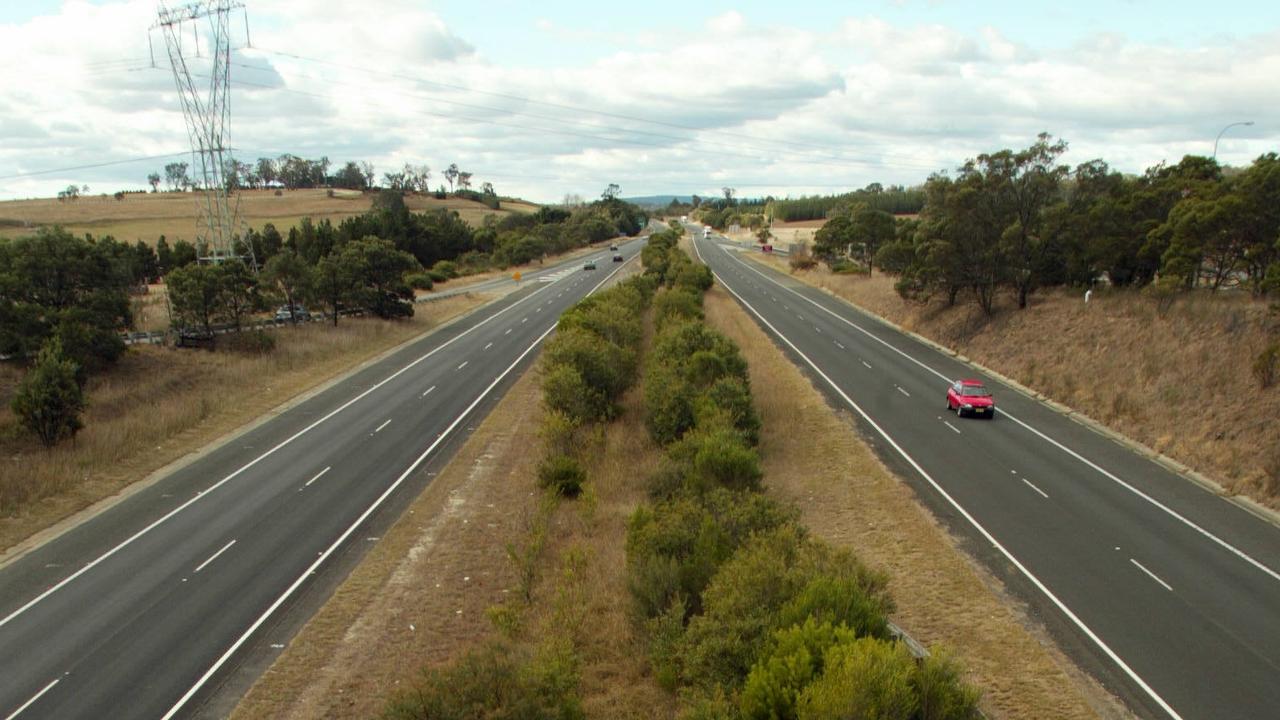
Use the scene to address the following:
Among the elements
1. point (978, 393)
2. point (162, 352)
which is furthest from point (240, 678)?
point (162, 352)

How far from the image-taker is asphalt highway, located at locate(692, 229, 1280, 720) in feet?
48.2

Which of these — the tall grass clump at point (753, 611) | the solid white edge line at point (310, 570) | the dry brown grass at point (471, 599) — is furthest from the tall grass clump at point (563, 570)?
the solid white edge line at point (310, 570)

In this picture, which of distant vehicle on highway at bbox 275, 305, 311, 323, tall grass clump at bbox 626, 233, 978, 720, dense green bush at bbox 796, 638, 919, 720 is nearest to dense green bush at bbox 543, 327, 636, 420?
tall grass clump at bbox 626, 233, 978, 720

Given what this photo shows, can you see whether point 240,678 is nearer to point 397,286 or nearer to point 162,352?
point 162,352

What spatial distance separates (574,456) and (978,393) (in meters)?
18.3

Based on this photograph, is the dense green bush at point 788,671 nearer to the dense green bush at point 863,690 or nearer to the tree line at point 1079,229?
the dense green bush at point 863,690

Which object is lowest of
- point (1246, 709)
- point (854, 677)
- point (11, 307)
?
point (1246, 709)

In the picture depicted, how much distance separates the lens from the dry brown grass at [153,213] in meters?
127

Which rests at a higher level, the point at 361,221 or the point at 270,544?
the point at 361,221

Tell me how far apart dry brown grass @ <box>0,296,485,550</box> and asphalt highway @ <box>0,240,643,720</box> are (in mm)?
1719

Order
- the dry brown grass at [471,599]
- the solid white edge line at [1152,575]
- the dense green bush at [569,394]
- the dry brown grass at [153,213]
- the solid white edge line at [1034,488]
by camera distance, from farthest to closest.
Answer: the dry brown grass at [153,213]
the dense green bush at [569,394]
the solid white edge line at [1034,488]
the solid white edge line at [1152,575]
the dry brown grass at [471,599]

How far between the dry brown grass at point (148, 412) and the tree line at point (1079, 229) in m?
40.5

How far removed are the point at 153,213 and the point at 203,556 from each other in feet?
529

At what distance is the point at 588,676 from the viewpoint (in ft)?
47.5
